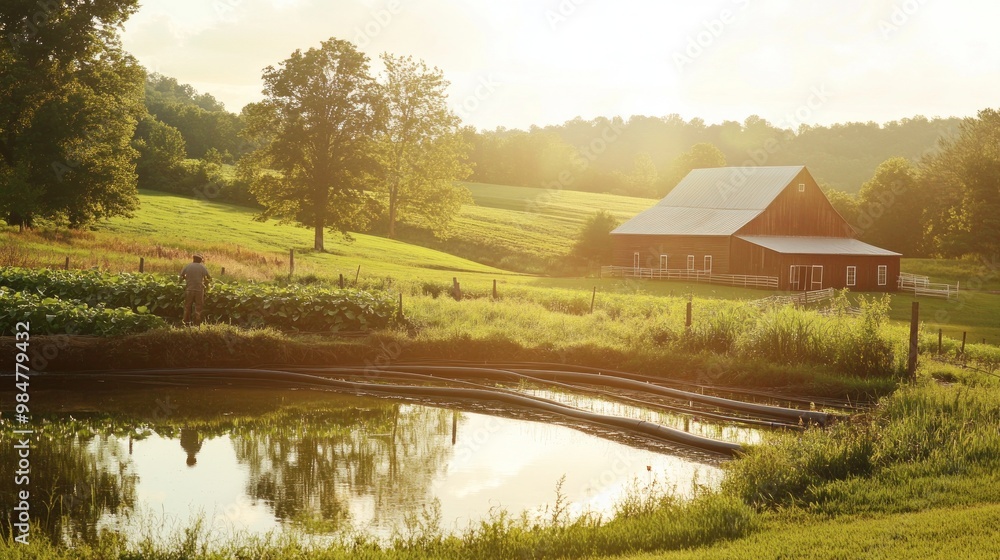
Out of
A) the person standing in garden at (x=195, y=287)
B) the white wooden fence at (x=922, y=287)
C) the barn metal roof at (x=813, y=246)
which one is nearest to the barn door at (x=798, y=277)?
the barn metal roof at (x=813, y=246)

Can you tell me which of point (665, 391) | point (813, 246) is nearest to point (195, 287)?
point (665, 391)

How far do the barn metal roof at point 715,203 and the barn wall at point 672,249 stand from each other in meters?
0.48

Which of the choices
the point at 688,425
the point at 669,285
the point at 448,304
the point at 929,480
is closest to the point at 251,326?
the point at 448,304

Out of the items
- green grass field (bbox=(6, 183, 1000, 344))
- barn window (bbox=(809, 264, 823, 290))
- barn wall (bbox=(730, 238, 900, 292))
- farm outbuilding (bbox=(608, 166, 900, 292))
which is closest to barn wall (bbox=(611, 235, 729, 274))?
farm outbuilding (bbox=(608, 166, 900, 292))

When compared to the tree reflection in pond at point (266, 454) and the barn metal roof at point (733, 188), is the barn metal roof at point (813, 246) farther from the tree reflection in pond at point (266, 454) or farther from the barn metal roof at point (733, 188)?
the tree reflection in pond at point (266, 454)

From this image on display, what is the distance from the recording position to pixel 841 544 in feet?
25.6

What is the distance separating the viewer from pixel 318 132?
5162 cm

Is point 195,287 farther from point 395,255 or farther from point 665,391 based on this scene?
point 395,255

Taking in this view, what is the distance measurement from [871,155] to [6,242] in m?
131

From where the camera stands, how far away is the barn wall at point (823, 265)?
164 feet

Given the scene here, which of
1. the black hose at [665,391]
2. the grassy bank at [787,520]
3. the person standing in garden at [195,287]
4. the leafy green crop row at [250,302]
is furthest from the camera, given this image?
the leafy green crop row at [250,302]

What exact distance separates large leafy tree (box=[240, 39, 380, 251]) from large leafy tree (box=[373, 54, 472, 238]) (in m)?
13.4

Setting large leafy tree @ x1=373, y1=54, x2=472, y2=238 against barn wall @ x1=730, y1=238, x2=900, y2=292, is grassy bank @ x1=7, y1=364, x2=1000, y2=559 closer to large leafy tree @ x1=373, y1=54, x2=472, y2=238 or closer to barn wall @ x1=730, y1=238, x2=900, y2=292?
barn wall @ x1=730, y1=238, x2=900, y2=292

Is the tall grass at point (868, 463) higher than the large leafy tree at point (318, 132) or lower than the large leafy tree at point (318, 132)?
lower
